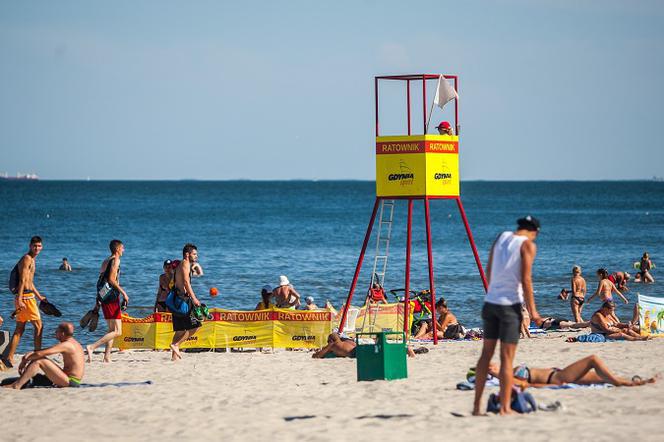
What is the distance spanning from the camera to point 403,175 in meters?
17.3

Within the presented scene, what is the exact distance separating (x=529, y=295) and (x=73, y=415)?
4.93 meters

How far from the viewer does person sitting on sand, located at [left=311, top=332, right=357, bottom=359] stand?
15.2 m

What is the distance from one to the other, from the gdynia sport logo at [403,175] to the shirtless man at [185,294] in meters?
3.91

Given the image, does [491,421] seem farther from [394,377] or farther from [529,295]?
[394,377]

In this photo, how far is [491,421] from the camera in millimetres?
9648

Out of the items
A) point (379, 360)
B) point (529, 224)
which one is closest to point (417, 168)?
point (379, 360)

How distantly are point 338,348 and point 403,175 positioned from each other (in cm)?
342

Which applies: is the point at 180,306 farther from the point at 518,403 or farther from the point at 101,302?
the point at 518,403

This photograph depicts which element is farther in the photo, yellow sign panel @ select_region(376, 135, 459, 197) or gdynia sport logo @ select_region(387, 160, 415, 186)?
gdynia sport logo @ select_region(387, 160, 415, 186)

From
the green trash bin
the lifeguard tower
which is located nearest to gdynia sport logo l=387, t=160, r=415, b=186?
the lifeguard tower

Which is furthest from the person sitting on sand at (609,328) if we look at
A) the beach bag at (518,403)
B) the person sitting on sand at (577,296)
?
the beach bag at (518,403)

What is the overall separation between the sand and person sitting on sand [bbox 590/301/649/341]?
4.78 ft

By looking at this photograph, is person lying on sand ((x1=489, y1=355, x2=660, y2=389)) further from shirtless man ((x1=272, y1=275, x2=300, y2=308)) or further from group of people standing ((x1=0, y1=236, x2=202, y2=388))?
shirtless man ((x1=272, y1=275, x2=300, y2=308))

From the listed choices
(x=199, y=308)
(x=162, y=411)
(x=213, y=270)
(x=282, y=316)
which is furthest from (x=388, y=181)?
(x=213, y=270)
